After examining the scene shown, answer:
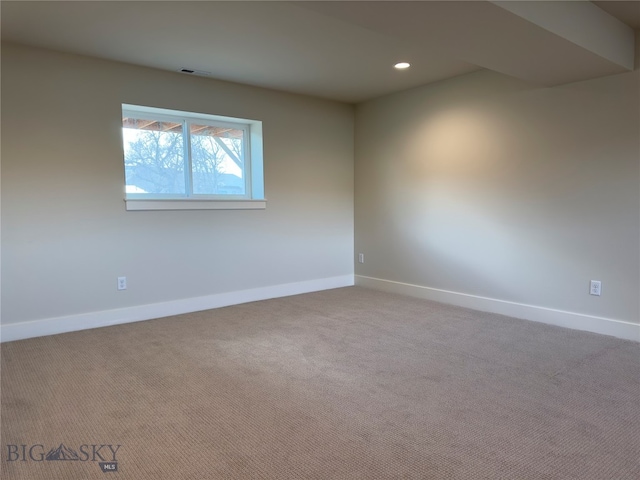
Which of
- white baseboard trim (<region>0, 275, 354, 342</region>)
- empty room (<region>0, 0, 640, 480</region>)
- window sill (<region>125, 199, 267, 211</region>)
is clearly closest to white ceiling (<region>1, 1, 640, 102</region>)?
empty room (<region>0, 0, 640, 480</region>)

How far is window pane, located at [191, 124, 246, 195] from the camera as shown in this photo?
13.8 feet

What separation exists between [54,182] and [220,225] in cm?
148

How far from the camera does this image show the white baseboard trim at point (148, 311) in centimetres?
325

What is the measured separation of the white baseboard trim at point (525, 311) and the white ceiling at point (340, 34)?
189 cm

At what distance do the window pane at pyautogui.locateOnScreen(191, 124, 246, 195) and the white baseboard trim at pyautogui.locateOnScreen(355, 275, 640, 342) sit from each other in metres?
2.13

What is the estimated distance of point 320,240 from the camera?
5035mm

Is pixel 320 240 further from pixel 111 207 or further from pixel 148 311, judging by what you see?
pixel 111 207

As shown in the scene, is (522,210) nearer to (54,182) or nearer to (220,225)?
(220,225)

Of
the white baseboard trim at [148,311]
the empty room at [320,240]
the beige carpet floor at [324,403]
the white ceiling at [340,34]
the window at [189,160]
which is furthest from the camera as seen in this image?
the window at [189,160]

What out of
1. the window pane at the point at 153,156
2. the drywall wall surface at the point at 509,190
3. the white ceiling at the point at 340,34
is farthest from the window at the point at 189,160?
the drywall wall surface at the point at 509,190

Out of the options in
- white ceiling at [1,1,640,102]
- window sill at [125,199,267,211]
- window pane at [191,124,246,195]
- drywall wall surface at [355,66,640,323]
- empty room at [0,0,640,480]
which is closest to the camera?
empty room at [0,0,640,480]

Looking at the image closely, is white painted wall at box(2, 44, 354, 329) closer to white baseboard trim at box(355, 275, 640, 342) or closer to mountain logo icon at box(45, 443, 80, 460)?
white baseboard trim at box(355, 275, 640, 342)

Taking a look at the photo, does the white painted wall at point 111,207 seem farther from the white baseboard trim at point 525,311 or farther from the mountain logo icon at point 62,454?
the mountain logo icon at point 62,454

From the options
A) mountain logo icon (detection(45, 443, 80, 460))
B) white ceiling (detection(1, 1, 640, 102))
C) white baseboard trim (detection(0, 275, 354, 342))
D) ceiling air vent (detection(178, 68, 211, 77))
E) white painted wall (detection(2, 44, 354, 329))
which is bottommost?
mountain logo icon (detection(45, 443, 80, 460))
